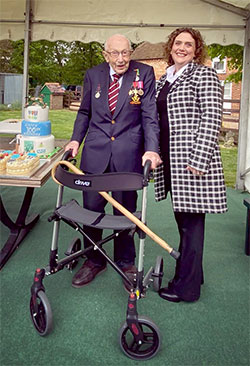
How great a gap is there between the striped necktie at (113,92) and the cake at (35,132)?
864mm

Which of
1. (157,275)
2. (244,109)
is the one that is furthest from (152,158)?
(244,109)

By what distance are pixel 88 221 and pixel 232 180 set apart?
5441mm

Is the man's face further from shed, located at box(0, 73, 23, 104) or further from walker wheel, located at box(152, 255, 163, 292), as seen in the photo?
shed, located at box(0, 73, 23, 104)

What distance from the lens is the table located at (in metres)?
2.41

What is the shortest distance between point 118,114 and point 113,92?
157 mm

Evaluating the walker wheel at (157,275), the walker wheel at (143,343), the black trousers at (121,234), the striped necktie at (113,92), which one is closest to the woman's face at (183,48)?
the striped necktie at (113,92)

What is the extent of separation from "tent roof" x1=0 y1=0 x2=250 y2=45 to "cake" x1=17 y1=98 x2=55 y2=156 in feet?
8.10

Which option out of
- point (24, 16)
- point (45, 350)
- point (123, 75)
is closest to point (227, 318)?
point (45, 350)

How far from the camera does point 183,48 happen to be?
216 cm

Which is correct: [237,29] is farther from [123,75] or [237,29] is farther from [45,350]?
[45,350]

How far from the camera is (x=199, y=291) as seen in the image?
8.04 feet

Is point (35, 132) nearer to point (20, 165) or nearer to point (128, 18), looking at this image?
point (20, 165)

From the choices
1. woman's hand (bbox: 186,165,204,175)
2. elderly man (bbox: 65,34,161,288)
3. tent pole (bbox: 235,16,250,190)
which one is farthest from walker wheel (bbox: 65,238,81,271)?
tent pole (bbox: 235,16,250,190)

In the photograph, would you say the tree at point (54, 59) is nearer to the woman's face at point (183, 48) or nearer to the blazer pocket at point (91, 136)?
the blazer pocket at point (91, 136)
